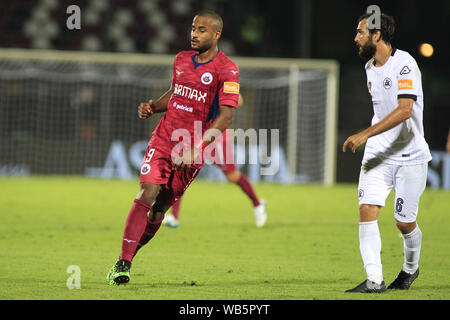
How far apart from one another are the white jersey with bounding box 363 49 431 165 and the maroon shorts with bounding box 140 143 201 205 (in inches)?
52.9

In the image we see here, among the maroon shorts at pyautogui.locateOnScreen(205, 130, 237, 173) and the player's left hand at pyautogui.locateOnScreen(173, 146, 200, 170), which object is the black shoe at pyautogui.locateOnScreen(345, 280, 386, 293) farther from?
the maroon shorts at pyautogui.locateOnScreen(205, 130, 237, 173)

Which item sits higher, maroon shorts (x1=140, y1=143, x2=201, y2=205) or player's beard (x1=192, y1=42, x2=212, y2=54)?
player's beard (x1=192, y1=42, x2=212, y2=54)

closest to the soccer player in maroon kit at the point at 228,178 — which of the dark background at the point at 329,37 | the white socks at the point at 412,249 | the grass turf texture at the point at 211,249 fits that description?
the grass turf texture at the point at 211,249

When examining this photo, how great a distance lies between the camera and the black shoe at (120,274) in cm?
544

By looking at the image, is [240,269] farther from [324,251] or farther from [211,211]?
[211,211]

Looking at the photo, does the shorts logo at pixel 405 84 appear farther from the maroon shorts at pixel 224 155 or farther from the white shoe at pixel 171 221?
the white shoe at pixel 171 221

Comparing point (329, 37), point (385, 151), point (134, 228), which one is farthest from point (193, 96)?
point (329, 37)

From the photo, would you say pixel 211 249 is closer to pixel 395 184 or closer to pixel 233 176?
pixel 233 176

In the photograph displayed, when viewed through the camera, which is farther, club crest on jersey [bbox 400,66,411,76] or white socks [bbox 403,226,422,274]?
white socks [bbox 403,226,422,274]

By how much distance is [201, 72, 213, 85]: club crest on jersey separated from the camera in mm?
5859

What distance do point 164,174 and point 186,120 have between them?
0.43 meters

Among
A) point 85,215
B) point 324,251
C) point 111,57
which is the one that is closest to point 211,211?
point 85,215

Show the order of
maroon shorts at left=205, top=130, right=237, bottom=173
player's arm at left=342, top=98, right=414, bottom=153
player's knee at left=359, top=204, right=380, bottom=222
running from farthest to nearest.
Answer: maroon shorts at left=205, top=130, right=237, bottom=173 → player's knee at left=359, top=204, right=380, bottom=222 → player's arm at left=342, top=98, right=414, bottom=153
